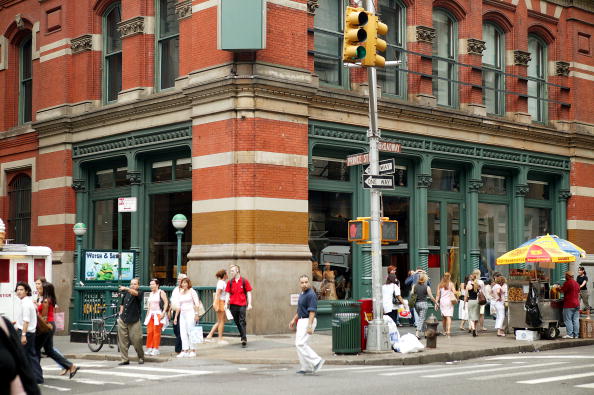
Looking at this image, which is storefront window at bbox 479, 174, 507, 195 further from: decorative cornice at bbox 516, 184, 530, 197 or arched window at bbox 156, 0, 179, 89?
arched window at bbox 156, 0, 179, 89

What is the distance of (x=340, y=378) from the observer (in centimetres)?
1499

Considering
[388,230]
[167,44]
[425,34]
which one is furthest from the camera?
[425,34]

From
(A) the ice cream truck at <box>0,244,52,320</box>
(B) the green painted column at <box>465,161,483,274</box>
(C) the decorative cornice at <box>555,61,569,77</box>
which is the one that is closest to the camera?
(A) the ice cream truck at <box>0,244,52,320</box>

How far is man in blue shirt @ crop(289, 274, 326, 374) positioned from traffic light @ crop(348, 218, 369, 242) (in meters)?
2.37

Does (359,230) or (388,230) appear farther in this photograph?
(388,230)

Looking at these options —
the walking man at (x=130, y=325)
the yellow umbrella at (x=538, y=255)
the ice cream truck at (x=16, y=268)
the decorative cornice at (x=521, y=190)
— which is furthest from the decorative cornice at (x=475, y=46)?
the walking man at (x=130, y=325)

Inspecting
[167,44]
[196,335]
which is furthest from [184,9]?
[196,335]

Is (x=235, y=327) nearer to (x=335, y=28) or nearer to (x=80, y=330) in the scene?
→ (x=80, y=330)

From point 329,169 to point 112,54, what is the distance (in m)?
8.50

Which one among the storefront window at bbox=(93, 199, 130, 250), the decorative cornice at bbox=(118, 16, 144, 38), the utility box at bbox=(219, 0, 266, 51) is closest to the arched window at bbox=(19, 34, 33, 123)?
the storefront window at bbox=(93, 199, 130, 250)

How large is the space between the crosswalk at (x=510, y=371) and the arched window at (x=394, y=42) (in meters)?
11.1

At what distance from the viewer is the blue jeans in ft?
Answer: 78.9

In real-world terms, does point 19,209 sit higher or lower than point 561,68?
lower

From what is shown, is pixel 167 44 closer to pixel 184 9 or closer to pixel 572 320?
pixel 184 9
